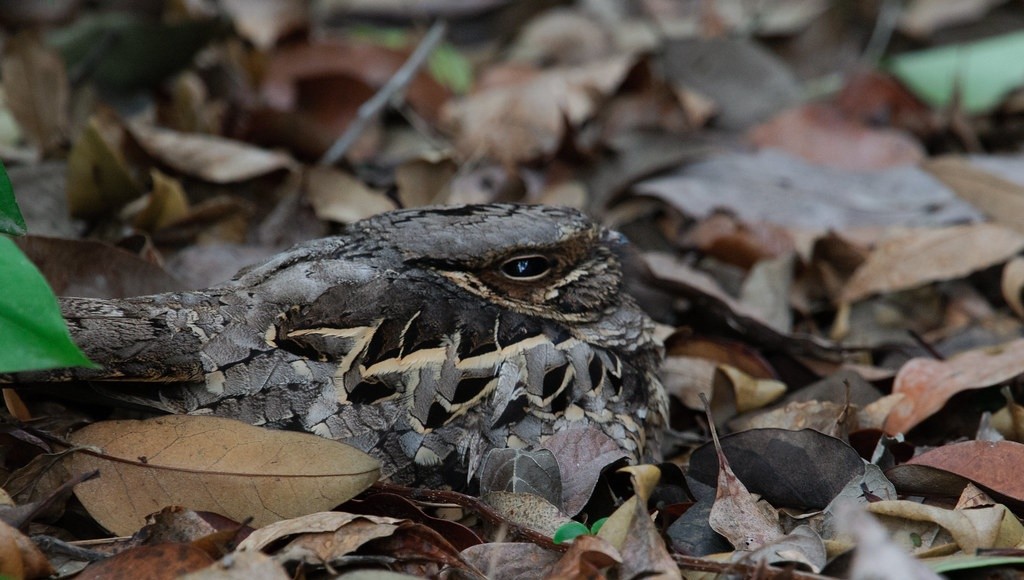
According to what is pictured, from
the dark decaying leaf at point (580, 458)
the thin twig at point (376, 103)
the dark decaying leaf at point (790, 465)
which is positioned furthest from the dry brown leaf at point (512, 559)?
the thin twig at point (376, 103)

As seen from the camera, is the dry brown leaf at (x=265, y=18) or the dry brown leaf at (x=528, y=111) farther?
the dry brown leaf at (x=265, y=18)

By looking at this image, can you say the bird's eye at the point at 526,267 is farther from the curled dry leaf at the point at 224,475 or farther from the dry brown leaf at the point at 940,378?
the dry brown leaf at the point at 940,378

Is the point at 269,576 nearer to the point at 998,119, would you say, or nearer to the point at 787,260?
the point at 787,260

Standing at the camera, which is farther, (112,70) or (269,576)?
(112,70)

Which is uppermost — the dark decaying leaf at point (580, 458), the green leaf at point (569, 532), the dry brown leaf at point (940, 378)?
the green leaf at point (569, 532)

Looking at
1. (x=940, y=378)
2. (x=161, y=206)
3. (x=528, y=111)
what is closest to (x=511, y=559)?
(x=940, y=378)

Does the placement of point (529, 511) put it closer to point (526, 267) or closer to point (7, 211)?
point (526, 267)

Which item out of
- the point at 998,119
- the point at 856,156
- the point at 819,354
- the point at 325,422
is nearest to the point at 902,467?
the point at 819,354
